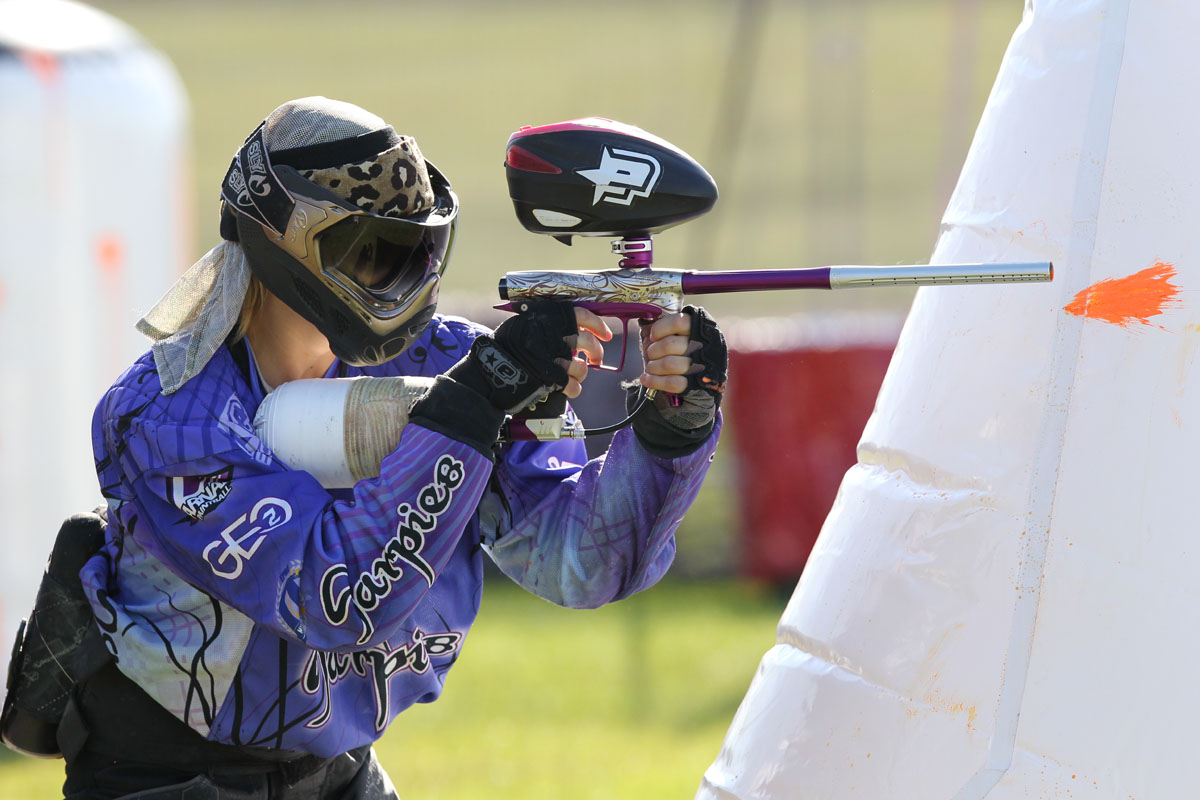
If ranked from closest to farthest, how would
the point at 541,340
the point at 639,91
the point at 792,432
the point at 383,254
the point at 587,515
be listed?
the point at 541,340 < the point at 383,254 < the point at 587,515 < the point at 792,432 < the point at 639,91

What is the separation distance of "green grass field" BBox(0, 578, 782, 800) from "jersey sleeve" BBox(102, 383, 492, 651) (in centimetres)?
407

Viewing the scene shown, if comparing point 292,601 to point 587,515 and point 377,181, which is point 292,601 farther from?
point 377,181

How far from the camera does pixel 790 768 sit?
2.59m

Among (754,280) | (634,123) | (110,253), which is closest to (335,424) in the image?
(754,280)

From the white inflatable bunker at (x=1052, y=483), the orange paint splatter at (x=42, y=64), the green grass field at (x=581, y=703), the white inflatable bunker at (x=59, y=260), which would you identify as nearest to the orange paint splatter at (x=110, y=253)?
the white inflatable bunker at (x=59, y=260)

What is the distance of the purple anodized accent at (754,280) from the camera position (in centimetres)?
231

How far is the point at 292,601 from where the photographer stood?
253 centimetres

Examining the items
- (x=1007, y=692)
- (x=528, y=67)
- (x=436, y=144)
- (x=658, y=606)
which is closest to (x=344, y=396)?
(x=1007, y=692)

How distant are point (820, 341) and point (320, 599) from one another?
25.4 ft

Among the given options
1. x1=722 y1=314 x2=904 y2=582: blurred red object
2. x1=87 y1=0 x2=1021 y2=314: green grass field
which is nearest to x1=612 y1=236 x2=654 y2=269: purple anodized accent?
x1=722 y1=314 x2=904 y2=582: blurred red object

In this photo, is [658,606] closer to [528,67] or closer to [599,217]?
[599,217]

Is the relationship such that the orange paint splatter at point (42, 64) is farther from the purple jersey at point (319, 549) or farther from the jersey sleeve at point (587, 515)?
the jersey sleeve at point (587, 515)

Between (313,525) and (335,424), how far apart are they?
213mm

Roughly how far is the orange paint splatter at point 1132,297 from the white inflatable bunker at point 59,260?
6.24m
